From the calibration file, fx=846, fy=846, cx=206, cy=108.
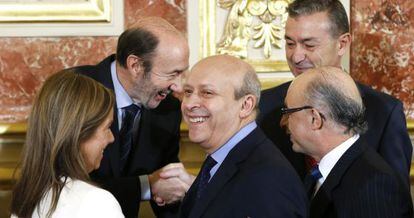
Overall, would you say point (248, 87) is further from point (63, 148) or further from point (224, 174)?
point (63, 148)

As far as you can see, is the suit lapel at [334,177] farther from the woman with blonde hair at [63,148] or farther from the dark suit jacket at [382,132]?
the woman with blonde hair at [63,148]

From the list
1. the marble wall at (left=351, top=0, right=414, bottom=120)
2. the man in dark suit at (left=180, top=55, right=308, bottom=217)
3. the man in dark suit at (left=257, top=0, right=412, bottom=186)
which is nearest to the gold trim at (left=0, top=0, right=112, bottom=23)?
the man in dark suit at (left=257, top=0, right=412, bottom=186)

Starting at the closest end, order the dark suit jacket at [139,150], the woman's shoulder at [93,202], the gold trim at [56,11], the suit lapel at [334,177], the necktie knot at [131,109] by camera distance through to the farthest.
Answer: the woman's shoulder at [93,202]
the suit lapel at [334,177]
the dark suit jacket at [139,150]
the necktie knot at [131,109]
the gold trim at [56,11]

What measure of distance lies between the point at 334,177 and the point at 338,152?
109 millimetres

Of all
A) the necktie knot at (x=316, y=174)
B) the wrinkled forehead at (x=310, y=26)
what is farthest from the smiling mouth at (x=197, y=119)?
the wrinkled forehead at (x=310, y=26)

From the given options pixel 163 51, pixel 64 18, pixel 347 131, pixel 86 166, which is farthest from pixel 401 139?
pixel 64 18

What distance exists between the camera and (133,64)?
3861 millimetres

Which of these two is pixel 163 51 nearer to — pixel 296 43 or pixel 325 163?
pixel 296 43

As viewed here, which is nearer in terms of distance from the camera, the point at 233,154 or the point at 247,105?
the point at 233,154

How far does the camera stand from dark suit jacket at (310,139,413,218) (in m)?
2.83

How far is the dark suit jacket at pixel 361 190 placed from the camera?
283 cm

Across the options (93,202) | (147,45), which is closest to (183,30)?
(147,45)

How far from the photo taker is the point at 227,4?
4723mm

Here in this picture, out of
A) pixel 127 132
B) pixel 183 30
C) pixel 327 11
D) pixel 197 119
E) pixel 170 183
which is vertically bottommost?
pixel 170 183
